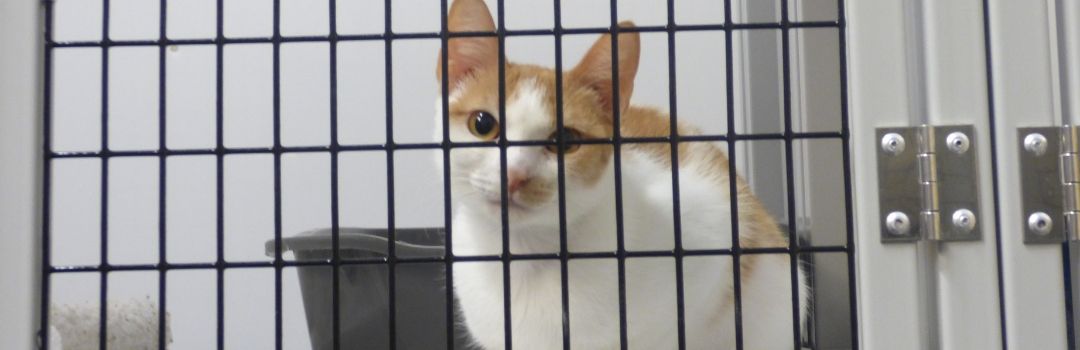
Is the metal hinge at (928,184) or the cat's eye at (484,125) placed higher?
the cat's eye at (484,125)

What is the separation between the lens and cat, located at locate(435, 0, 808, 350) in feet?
3.15

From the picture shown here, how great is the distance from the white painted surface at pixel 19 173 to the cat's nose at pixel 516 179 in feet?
1.35

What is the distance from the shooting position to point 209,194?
1.52 m

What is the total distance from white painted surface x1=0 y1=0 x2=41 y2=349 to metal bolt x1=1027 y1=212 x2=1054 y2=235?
0.79m

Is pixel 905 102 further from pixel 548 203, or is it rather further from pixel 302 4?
pixel 302 4

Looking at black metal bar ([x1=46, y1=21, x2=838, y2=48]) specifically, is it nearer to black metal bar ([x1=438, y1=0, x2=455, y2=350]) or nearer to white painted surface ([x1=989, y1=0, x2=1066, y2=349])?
black metal bar ([x1=438, y1=0, x2=455, y2=350])

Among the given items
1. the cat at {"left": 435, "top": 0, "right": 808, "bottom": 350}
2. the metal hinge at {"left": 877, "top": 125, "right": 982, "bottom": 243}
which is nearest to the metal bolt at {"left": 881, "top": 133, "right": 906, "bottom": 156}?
the metal hinge at {"left": 877, "top": 125, "right": 982, "bottom": 243}

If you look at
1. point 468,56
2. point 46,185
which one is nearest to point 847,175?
point 468,56

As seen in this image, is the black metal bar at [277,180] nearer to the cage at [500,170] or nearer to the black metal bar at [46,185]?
the cage at [500,170]

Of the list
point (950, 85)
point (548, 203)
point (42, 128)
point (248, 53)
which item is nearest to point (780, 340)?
point (548, 203)

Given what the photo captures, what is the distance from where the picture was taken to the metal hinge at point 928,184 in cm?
72

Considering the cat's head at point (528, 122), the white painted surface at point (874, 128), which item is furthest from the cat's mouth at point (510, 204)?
the white painted surface at point (874, 128)

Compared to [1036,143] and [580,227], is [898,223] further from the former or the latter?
[580,227]

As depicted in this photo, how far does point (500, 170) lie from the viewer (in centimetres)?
83
